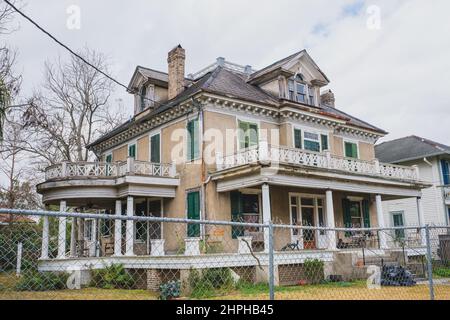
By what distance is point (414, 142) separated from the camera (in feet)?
107

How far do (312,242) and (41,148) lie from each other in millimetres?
18832

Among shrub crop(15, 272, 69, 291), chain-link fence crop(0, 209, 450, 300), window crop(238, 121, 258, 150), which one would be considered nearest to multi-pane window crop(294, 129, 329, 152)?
window crop(238, 121, 258, 150)

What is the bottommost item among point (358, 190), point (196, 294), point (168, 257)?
point (196, 294)

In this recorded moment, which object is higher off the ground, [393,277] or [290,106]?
[290,106]

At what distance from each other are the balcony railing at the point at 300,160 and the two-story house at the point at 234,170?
45 mm

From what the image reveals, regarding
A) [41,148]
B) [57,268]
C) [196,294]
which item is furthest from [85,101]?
[196,294]

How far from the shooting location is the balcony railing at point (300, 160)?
1611 cm

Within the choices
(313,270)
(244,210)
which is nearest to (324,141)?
(244,210)

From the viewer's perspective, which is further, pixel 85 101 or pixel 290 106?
pixel 85 101

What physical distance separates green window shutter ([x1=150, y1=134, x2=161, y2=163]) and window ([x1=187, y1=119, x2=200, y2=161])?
2408 mm

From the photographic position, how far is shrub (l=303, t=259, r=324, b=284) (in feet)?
51.1

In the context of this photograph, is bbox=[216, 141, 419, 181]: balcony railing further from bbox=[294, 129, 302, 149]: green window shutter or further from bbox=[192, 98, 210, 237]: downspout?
bbox=[294, 129, 302, 149]: green window shutter

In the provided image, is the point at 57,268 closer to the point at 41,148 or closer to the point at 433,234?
the point at 41,148

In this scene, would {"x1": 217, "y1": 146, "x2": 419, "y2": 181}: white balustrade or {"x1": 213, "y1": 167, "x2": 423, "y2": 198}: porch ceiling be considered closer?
{"x1": 213, "y1": 167, "x2": 423, "y2": 198}: porch ceiling
